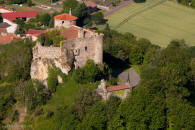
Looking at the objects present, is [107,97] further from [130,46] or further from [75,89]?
[130,46]

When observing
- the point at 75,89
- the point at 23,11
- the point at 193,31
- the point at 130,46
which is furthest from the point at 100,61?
the point at 23,11

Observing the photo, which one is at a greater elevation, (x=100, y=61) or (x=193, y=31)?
(x=100, y=61)

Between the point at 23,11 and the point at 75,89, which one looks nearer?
the point at 75,89

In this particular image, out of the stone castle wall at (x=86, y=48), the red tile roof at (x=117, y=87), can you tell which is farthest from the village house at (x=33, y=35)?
the red tile roof at (x=117, y=87)

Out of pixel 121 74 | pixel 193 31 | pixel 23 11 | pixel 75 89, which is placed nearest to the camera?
pixel 75 89

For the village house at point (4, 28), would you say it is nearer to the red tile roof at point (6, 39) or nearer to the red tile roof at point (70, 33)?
the red tile roof at point (6, 39)

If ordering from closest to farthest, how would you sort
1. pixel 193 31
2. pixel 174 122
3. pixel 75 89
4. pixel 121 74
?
pixel 174 122
pixel 75 89
pixel 121 74
pixel 193 31

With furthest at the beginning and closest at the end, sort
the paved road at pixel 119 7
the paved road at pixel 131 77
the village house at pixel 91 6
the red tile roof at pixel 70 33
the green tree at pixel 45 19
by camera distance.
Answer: the village house at pixel 91 6 < the paved road at pixel 119 7 < the green tree at pixel 45 19 < the paved road at pixel 131 77 < the red tile roof at pixel 70 33
